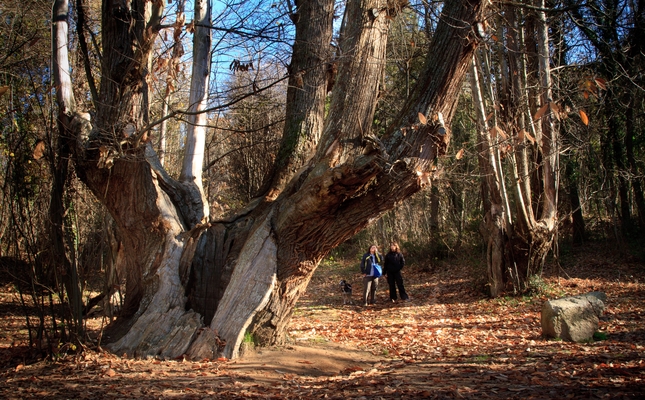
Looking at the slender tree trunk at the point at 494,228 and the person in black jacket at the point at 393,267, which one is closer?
the slender tree trunk at the point at 494,228

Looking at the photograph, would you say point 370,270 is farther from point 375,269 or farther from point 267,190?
point 267,190

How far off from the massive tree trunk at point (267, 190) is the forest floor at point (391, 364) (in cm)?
64

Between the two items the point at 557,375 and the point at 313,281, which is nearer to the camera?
the point at 557,375

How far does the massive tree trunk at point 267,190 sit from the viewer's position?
549 centimetres

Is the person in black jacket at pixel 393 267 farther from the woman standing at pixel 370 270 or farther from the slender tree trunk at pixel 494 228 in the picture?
the slender tree trunk at pixel 494 228

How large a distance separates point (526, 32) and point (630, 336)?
792 cm

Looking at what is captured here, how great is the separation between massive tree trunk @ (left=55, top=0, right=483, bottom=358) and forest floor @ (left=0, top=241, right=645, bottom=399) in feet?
2.10

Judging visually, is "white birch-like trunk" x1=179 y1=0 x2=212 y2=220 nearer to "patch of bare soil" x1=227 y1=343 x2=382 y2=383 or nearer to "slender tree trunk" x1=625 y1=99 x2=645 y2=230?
"patch of bare soil" x1=227 y1=343 x2=382 y2=383

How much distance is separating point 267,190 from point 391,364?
3.10 meters

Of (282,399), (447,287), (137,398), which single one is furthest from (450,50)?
(447,287)

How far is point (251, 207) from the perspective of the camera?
7277 mm

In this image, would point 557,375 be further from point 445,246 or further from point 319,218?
point 445,246

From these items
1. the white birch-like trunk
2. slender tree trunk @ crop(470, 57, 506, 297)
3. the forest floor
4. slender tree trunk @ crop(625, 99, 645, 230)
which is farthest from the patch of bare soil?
slender tree trunk @ crop(625, 99, 645, 230)

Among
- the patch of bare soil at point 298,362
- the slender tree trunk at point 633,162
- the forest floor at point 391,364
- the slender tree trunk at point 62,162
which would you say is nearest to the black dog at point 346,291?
the forest floor at point 391,364
